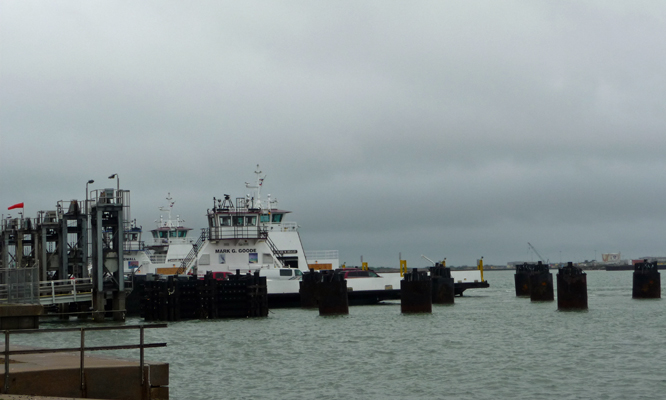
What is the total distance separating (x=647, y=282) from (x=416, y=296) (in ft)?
57.3

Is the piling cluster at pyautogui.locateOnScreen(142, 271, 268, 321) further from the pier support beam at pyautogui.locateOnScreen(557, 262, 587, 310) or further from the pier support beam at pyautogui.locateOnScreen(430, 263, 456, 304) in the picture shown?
the pier support beam at pyautogui.locateOnScreen(557, 262, 587, 310)

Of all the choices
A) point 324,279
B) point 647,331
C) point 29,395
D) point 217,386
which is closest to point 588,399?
point 217,386

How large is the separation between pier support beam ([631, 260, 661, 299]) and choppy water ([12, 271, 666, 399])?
1039 cm

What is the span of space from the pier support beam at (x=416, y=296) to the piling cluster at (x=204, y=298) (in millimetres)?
6591

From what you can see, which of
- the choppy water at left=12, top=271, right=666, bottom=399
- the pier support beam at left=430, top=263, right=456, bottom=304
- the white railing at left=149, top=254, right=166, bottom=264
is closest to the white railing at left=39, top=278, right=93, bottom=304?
the choppy water at left=12, top=271, right=666, bottom=399

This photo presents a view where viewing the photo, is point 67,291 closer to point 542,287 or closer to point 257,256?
point 257,256

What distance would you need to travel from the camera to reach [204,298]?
37.1 metres

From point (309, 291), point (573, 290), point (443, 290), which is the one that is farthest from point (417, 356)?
point (443, 290)

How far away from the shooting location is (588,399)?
55.8 feet

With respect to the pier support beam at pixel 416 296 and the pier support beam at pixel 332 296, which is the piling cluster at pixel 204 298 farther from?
the pier support beam at pixel 416 296

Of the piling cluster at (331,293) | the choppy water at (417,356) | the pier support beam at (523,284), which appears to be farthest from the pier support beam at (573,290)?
the pier support beam at (523,284)

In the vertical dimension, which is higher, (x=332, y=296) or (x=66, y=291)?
(x=66, y=291)

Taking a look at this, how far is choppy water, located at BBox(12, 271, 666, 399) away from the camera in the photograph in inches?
731

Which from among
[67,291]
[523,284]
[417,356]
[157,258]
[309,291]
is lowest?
[417,356]
